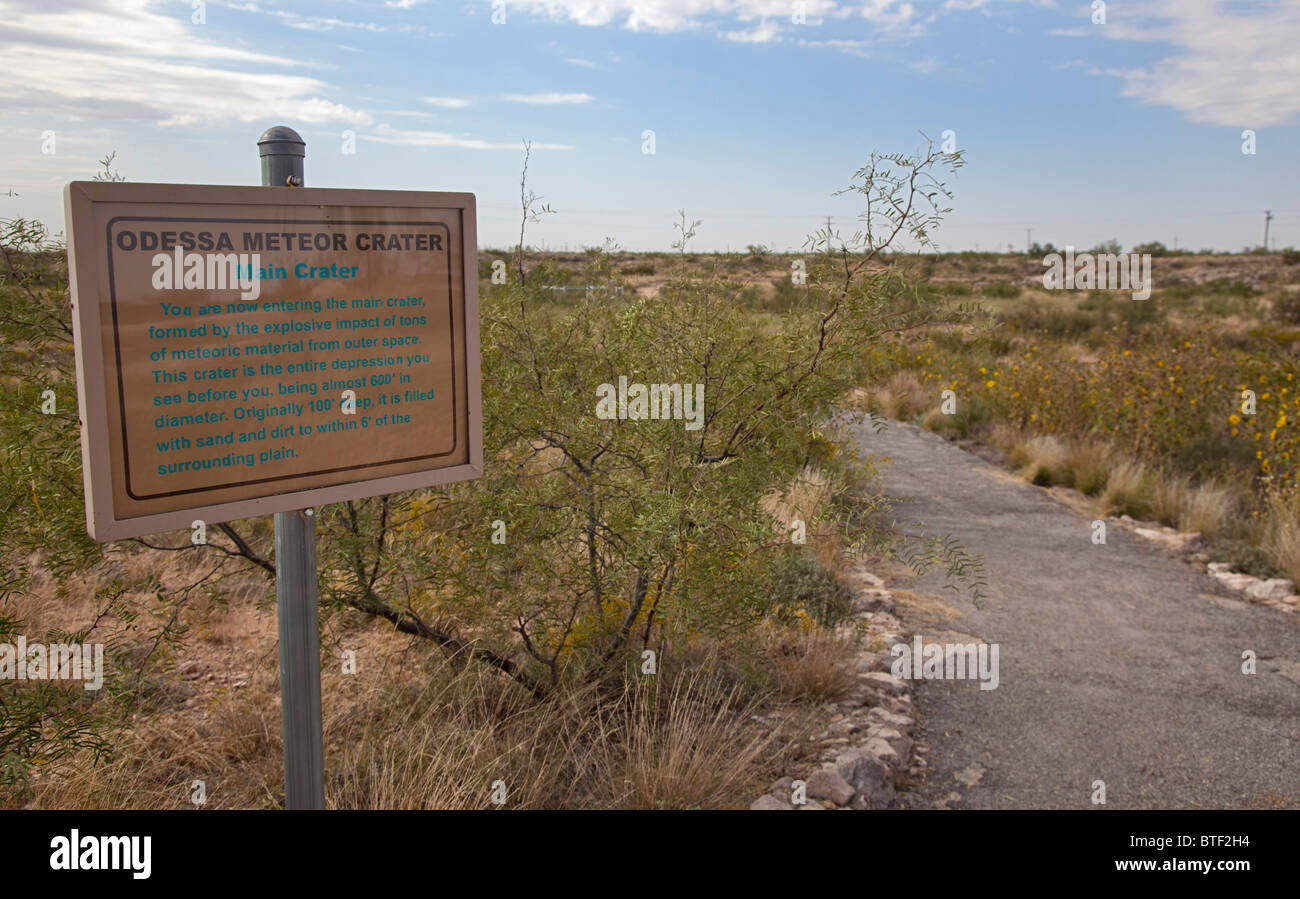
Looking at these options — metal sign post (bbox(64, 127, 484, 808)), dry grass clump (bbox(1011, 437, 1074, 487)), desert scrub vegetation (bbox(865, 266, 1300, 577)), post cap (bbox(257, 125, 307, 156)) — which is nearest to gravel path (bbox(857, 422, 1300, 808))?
desert scrub vegetation (bbox(865, 266, 1300, 577))

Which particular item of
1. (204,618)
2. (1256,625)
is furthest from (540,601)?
(1256,625)

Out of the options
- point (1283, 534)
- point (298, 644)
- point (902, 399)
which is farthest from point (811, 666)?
point (902, 399)

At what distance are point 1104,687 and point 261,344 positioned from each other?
4.59m

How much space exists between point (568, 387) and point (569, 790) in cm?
Answer: 154

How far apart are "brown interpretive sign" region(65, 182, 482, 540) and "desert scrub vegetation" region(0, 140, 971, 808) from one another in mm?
1094

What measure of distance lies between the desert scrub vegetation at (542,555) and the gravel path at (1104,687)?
3.74ft

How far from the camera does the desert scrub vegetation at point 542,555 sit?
3072 millimetres

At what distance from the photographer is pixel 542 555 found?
3.60 metres

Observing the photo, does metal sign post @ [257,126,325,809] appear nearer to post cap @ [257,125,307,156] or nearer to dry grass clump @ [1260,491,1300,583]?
post cap @ [257,125,307,156]

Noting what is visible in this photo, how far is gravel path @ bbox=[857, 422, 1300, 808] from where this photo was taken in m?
3.93

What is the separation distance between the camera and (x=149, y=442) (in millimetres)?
1839

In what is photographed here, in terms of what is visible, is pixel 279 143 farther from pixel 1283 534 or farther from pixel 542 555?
pixel 1283 534

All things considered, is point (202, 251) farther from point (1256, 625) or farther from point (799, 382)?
point (1256, 625)
